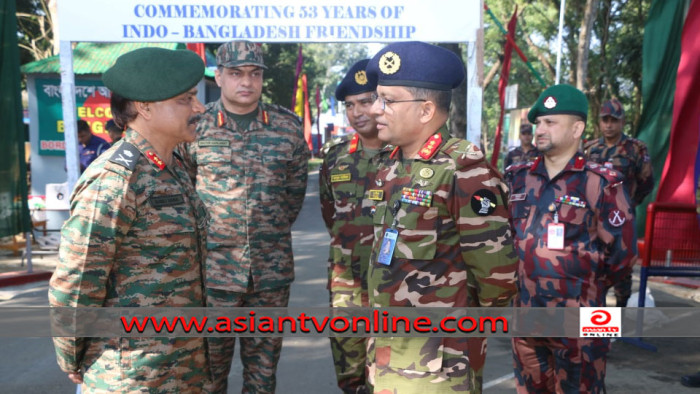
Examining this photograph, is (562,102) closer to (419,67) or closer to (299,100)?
(419,67)

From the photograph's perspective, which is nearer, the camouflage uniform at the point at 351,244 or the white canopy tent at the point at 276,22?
the camouflage uniform at the point at 351,244

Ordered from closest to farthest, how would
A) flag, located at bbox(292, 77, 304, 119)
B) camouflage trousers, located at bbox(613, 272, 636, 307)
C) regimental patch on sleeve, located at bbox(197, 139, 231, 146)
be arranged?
regimental patch on sleeve, located at bbox(197, 139, 231, 146) < camouflage trousers, located at bbox(613, 272, 636, 307) < flag, located at bbox(292, 77, 304, 119)

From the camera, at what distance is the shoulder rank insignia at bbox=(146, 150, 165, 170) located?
2203mm

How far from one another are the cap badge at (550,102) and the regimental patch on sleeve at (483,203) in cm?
146

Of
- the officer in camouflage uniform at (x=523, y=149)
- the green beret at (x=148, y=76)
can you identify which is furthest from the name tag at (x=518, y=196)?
the officer in camouflage uniform at (x=523, y=149)

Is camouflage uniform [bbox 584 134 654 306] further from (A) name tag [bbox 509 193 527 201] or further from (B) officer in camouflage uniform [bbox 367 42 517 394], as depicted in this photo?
(B) officer in camouflage uniform [bbox 367 42 517 394]

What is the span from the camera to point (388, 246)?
2.26 metres

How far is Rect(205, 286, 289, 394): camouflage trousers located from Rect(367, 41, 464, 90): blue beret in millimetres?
1665

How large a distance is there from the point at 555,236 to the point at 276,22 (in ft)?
8.91

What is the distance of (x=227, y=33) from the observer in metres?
4.70

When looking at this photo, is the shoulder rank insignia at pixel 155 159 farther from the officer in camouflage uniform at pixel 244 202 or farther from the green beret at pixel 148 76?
the officer in camouflage uniform at pixel 244 202

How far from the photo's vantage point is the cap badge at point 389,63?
2.30 metres

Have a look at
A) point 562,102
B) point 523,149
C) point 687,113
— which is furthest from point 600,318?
point 523,149

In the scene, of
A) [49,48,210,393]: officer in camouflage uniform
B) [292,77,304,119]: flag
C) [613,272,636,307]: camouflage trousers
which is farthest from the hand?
[292,77,304,119]: flag
